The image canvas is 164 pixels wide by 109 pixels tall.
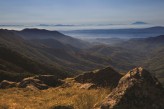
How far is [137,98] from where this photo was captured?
34.7ft

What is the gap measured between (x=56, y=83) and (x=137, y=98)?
90.0 ft

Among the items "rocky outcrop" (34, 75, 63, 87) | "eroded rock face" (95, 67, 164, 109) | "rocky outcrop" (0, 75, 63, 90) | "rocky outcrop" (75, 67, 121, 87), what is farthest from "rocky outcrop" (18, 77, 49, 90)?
"eroded rock face" (95, 67, 164, 109)

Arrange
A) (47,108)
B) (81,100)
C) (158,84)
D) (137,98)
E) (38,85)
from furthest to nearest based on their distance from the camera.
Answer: (38,85)
(47,108)
(81,100)
(158,84)
(137,98)

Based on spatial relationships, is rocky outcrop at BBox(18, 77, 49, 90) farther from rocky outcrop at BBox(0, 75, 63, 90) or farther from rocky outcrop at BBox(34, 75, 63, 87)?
rocky outcrop at BBox(34, 75, 63, 87)

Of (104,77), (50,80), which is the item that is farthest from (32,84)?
(104,77)

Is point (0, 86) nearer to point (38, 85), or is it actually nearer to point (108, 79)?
point (38, 85)

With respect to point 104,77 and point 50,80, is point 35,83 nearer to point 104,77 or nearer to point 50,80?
point 50,80

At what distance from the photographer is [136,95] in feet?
34.9

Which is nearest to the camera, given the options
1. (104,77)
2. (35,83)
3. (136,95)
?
(136,95)

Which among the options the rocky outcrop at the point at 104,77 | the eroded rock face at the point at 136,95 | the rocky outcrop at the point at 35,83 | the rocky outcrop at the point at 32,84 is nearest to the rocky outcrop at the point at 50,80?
the rocky outcrop at the point at 35,83

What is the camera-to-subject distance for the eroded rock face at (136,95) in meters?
10.4

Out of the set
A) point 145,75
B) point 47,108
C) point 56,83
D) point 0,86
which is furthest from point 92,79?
point 145,75

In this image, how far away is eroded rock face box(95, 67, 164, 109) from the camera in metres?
10.4

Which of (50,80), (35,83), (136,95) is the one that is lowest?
(50,80)
